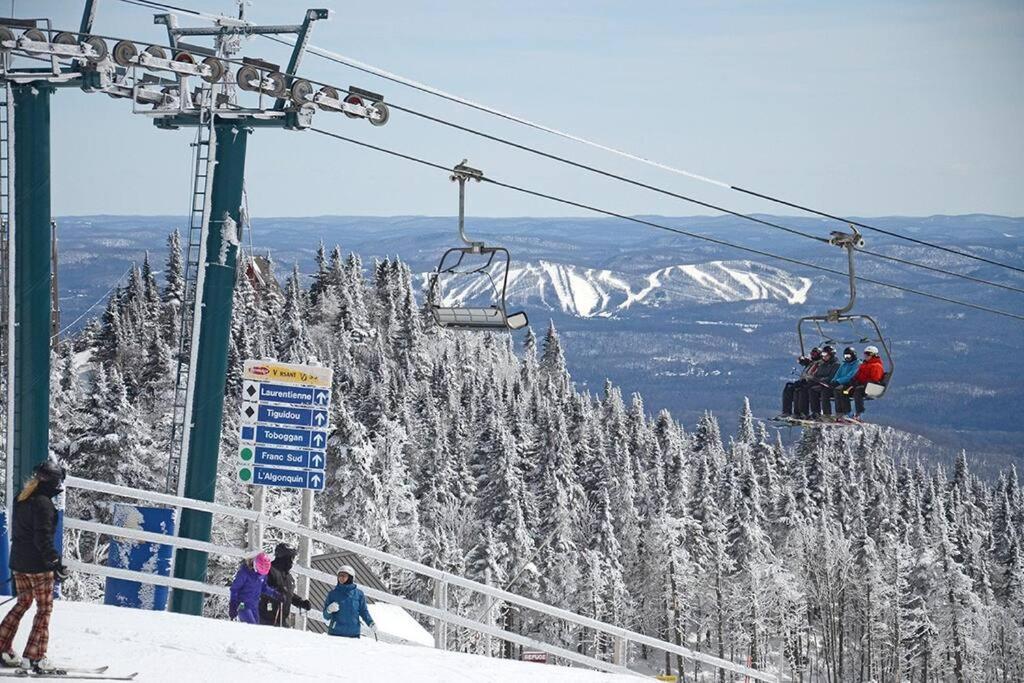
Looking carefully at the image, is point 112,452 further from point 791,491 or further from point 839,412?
point 791,491

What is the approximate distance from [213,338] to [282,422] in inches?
98.0

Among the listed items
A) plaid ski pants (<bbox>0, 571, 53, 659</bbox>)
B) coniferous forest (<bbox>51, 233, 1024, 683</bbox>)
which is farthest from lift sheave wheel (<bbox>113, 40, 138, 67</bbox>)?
coniferous forest (<bbox>51, 233, 1024, 683</bbox>)

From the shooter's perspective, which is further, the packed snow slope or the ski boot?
the packed snow slope

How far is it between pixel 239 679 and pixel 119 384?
4218 cm

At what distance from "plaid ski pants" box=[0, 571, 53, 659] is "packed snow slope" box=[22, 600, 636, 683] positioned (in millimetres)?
520

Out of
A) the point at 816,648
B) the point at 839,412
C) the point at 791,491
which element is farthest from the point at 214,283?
the point at 816,648

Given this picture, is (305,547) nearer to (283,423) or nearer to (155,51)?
(283,423)

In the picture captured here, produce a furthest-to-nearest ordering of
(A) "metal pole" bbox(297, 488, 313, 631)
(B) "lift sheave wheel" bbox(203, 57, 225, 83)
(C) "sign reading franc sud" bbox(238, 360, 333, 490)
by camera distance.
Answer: (B) "lift sheave wheel" bbox(203, 57, 225, 83), (C) "sign reading franc sud" bbox(238, 360, 333, 490), (A) "metal pole" bbox(297, 488, 313, 631)

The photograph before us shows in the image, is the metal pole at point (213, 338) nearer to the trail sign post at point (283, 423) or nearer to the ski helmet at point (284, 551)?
the trail sign post at point (283, 423)

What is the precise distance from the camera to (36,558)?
13234 mm

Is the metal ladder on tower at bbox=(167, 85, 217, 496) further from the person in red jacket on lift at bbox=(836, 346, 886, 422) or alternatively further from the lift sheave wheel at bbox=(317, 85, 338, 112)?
the person in red jacket on lift at bbox=(836, 346, 886, 422)

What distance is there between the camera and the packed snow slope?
14.2 meters

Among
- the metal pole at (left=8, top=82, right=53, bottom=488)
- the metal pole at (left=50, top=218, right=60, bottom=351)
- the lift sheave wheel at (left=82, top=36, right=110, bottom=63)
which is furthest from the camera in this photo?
the metal pole at (left=50, top=218, right=60, bottom=351)

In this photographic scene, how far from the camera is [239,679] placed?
14000 mm
